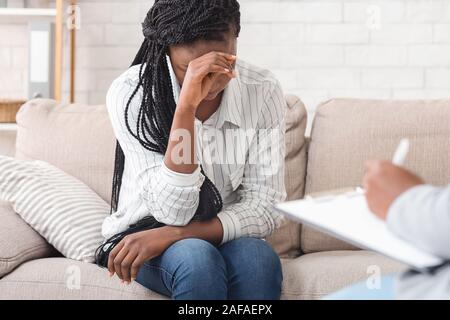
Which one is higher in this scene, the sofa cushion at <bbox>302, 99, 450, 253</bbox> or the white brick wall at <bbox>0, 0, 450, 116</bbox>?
the white brick wall at <bbox>0, 0, 450, 116</bbox>

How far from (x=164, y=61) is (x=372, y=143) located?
0.67 meters

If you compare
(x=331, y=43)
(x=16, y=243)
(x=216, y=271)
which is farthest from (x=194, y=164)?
(x=331, y=43)

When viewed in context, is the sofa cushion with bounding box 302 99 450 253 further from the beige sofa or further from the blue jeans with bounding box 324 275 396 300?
the blue jeans with bounding box 324 275 396 300

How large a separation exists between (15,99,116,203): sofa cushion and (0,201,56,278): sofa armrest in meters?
0.24

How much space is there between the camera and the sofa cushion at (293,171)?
78.0 inches

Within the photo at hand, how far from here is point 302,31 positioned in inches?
107

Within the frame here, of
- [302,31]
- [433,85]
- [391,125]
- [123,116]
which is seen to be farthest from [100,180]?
[433,85]

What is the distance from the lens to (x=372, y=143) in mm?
1976

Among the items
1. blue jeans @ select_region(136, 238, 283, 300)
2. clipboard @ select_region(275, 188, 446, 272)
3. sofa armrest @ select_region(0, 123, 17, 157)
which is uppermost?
clipboard @ select_region(275, 188, 446, 272)

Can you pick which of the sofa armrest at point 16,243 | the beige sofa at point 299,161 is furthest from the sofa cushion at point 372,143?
the sofa armrest at point 16,243

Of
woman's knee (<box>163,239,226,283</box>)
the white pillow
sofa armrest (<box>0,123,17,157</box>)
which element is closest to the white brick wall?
sofa armrest (<box>0,123,17,157</box>)

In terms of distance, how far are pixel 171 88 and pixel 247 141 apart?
214 mm

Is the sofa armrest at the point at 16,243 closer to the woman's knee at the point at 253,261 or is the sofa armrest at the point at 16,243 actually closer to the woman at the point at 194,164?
the woman at the point at 194,164

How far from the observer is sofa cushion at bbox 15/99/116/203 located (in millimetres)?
2053
